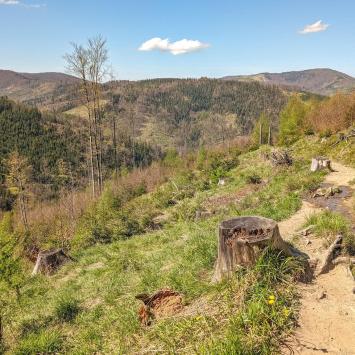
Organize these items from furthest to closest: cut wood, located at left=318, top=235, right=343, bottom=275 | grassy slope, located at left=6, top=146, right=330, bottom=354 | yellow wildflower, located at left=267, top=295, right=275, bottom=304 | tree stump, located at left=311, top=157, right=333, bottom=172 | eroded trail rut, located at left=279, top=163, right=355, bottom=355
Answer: tree stump, located at left=311, top=157, right=333, bottom=172 → cut wood, located at left=318, top=235, right=343, bottom=275 → yellow wildflower, located at left=267, top=295, right=275, bottom=304 → grassy slope, located at left=6, top=146, right=330, bottom=354 → eroded trail rut, located at left=279, top=163, right=355, bottom=355

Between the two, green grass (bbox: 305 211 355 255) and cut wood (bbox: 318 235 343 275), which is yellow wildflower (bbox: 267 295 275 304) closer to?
cut wood (bbox: 318 235 343 275)

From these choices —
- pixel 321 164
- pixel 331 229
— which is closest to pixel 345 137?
pixel 321 164

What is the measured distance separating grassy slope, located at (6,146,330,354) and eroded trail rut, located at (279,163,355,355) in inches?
7.8

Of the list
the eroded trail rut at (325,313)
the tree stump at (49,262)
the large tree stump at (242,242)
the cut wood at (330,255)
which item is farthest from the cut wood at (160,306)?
the tree stump at (49,262)

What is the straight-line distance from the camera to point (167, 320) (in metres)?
4.75

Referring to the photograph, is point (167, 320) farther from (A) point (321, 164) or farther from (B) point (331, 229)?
A: (A) point (321, 164)

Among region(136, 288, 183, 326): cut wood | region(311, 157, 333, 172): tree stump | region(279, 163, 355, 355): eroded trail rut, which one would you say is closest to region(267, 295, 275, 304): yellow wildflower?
region(279, 163, 355, 355): eroded trail rut

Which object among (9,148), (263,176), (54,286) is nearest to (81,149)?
(9,148)

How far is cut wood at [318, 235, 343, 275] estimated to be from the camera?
5.66 m

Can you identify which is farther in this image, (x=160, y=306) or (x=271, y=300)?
(x=160, y=306)

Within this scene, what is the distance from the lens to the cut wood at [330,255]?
566cm

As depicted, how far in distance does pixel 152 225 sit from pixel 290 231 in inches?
327

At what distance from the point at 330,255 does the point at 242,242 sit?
188 centimetres

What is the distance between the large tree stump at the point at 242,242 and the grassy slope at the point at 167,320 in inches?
7.5
